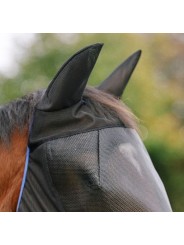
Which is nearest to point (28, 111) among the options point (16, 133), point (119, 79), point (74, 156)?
point (16, 133)

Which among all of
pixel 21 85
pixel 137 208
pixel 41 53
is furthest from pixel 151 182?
pixel 41 53

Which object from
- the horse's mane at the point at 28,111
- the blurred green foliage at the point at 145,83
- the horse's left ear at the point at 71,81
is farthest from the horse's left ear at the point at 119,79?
the blurred green foliage at the point at 145,83

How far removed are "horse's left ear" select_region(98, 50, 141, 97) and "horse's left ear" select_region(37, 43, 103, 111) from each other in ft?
0.71

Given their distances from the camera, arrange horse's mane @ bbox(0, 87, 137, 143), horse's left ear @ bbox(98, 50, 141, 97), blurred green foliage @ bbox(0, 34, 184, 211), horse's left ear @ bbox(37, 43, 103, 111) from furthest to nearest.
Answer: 1. blurred green foliage @ bbox(0, 34, 184, 211)
2. horse's left ear @ bbox(98, 50, 141, 97)
3. horse's mane @ bbox(0, 87, 137, 143)
4. horse's left ear @ bbox(37, 43, 103, 111)

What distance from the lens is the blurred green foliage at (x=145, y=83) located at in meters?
6.24

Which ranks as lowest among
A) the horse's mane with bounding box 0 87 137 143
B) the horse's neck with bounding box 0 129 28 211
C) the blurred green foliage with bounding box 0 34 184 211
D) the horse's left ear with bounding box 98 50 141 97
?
the blurred green foliage with bounding box 0 34 184 211

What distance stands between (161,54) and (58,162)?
7.58 m

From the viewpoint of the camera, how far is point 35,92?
114 centimetres

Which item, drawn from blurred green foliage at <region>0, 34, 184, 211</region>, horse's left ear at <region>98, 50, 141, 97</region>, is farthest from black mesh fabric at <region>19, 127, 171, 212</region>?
blurred green foliage at <region>0, 34, 184, 211</region>

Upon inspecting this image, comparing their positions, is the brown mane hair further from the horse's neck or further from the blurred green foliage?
the blurred green foliage

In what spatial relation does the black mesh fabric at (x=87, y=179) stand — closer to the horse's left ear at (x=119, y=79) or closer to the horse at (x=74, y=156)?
the horse at (x=74, y=156)

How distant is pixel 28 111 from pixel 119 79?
0.28 meters

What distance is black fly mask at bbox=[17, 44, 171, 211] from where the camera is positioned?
38.6 inches

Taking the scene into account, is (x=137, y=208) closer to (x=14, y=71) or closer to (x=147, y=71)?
(x=14, y=71)
